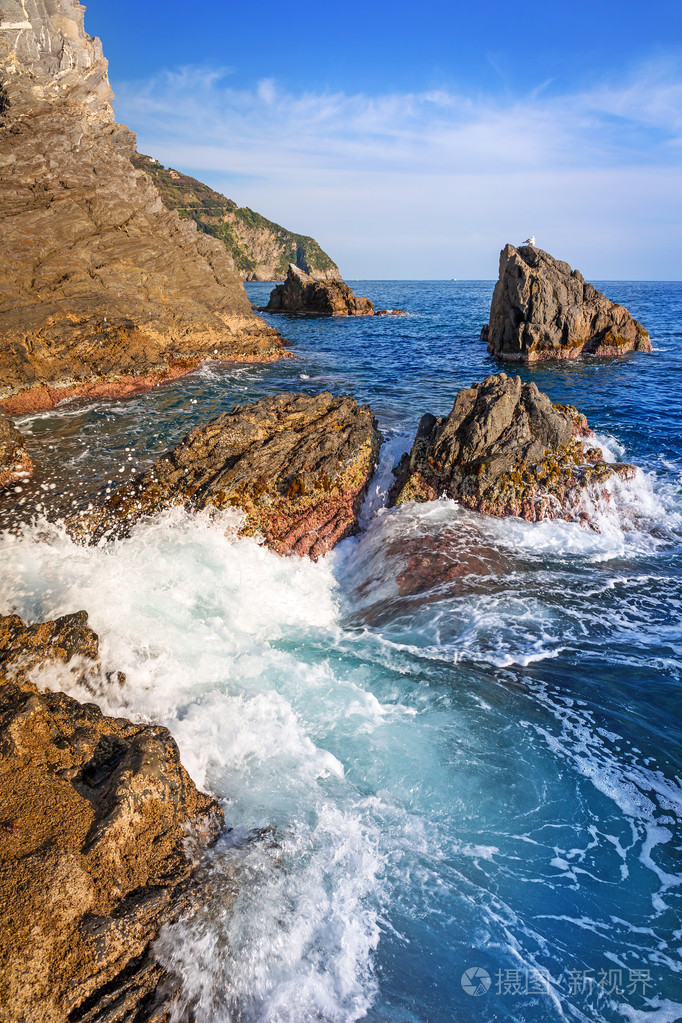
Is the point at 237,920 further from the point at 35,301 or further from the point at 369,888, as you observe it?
the point at 35,301

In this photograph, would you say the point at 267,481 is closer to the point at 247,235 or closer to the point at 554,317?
the point at 554,317

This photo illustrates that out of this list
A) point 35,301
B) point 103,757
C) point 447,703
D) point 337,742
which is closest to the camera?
point 103,757

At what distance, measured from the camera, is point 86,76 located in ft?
91.7

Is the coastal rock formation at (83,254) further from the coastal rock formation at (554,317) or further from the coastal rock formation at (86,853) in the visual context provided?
the coastal rock formation at (86,853)

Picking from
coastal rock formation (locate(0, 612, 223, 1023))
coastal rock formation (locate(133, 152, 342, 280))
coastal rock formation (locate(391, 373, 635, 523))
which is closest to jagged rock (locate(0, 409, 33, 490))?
coastal rock formation (locate(0, 612, 223, 1023))

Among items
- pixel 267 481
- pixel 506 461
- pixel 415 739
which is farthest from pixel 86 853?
pixel 506 461

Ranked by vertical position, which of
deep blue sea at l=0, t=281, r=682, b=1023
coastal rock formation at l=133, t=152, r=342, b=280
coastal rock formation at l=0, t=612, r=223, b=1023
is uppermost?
coastal rock formation at l=133, t=152, r=342, b=280

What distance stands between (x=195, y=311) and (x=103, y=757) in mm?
24193

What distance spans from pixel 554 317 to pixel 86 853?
2890 centimetres

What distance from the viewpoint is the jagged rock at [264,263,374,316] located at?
53.7m

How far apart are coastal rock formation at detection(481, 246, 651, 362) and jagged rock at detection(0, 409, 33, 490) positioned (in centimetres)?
2293

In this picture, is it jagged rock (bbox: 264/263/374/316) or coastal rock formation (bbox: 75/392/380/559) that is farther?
jagged rock (bbox: 264/263/374/316)

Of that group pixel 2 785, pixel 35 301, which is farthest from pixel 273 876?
pixel 35 301

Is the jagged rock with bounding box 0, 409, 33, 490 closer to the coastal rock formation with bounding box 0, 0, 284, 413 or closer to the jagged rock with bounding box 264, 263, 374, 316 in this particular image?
the coastal rock formation with bounding box 0, 0, 284, 413
